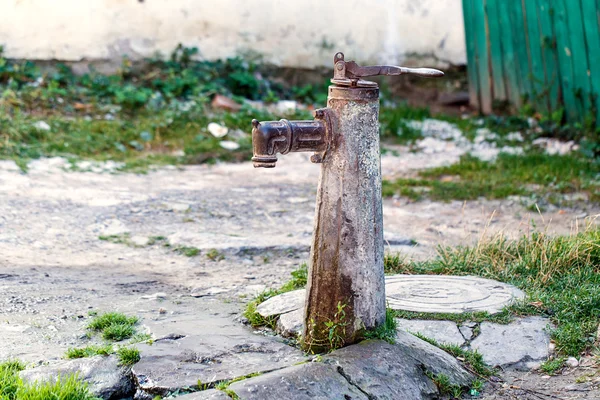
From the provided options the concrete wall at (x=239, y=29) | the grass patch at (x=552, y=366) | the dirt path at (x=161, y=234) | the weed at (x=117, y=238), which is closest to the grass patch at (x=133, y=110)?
the concrete wall at (x=239, y=29)

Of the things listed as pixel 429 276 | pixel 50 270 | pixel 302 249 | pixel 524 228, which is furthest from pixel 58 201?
pixel 524 228

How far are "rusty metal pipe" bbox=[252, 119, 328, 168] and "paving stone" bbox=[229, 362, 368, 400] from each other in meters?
0.69

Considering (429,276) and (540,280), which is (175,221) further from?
(540,280)

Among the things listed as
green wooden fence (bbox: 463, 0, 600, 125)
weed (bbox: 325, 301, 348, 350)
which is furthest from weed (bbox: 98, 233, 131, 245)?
A: green wooden fence (bbox: 463, 0, 600, 125)

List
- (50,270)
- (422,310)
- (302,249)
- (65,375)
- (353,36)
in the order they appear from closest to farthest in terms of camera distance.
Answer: (65,375), (422,310), (50,270), (302,249), (353,36)

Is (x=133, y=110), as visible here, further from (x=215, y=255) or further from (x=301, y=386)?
(x=301, y=386)

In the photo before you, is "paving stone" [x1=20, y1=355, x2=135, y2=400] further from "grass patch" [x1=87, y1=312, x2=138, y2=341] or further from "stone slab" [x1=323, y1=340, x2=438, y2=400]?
"stone slab" [x1=323, y1=340, x2=438, y2=400]

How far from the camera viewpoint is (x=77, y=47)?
8.16 m

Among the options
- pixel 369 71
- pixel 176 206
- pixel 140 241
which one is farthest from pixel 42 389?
pixel 176 206

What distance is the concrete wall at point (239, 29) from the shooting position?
805cm

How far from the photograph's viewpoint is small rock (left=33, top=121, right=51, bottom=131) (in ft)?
22.4

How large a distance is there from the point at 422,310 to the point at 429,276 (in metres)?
0.51

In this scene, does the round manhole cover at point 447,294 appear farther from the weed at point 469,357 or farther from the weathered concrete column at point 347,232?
the weathered concrete column at point 347,232

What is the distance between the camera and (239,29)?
28.2 ft
